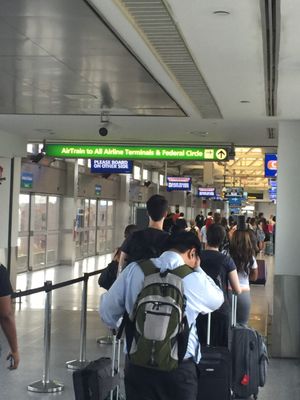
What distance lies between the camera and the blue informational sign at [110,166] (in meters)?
13.4

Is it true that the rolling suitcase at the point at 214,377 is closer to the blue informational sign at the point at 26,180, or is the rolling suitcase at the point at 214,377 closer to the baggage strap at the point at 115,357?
the baggage strap at the point at 115,357

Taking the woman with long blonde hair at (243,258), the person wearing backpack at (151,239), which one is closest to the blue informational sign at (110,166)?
the woman with long blonde hair at (243,258)

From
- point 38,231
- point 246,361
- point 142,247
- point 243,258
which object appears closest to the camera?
point 142,247

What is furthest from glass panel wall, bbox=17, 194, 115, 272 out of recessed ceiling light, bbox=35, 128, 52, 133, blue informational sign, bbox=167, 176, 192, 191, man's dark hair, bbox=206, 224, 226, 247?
man's dark hair, bbox=206, 224, 226, 247

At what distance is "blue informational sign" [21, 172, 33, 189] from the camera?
1719 cm

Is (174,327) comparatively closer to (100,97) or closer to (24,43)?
(24,43)

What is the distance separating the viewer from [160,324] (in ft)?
10.5

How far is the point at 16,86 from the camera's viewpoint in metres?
7.36

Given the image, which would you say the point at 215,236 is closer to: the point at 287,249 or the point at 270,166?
the point at 287,249

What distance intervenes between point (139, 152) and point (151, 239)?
21.5 feet

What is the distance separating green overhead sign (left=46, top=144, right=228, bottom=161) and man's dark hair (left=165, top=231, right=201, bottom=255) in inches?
311

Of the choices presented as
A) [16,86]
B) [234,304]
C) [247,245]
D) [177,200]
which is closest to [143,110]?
[16,86]

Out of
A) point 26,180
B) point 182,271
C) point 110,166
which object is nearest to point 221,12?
point 182,271

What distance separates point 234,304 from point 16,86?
342cm
